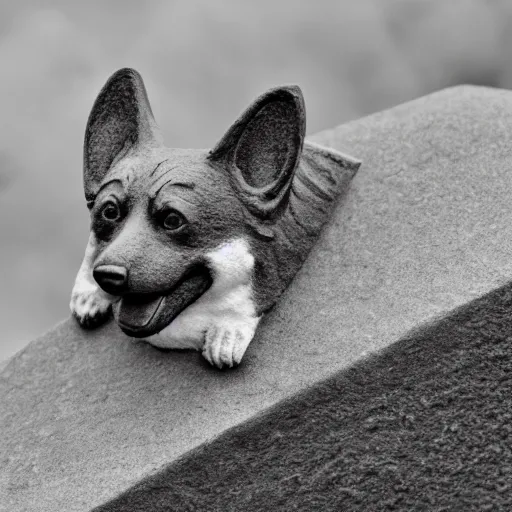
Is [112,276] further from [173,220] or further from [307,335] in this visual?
[307,335]

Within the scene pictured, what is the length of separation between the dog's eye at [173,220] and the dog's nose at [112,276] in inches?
9.1

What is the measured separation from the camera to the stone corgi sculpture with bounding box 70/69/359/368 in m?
2.94

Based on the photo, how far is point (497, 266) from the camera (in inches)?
120

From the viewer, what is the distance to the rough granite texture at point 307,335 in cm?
298

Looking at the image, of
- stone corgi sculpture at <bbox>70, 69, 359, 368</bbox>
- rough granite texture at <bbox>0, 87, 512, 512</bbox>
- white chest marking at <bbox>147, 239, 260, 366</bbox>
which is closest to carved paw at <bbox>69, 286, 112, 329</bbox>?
rough granite texture at <bbox>0, 87, 512, 512</bbox>

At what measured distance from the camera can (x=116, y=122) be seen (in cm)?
338

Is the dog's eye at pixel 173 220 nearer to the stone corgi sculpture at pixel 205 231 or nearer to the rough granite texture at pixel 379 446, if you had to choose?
→ the stone corgi sculpture at pixel 205 231

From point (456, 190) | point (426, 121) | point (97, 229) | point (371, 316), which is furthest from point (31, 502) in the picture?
point (426, 121)

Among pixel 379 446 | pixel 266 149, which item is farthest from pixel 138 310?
pixel 379 446

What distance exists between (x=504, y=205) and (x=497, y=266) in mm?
340

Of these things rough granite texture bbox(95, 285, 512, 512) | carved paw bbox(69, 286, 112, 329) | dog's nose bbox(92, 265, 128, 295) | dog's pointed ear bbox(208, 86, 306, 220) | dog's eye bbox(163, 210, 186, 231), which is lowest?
rough granite texture bbox(95, 285, 512, 512)

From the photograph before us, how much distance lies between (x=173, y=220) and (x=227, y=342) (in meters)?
0.46

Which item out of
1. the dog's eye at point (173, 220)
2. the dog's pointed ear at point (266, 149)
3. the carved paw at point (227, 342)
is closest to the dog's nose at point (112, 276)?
the dog's eye at point (173, 220)

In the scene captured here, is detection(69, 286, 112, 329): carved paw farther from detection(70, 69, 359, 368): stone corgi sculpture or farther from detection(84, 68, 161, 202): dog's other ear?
detection(84, 68, 161, 202): dog's other ear
